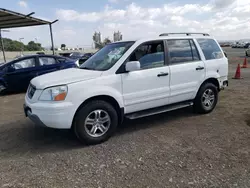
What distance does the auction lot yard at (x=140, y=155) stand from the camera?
2.74 metres

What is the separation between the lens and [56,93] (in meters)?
3.39

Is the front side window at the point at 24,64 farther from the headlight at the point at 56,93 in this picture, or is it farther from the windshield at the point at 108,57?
the headlight at the point at 56,93

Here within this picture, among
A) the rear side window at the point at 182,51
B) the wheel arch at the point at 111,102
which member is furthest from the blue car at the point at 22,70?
the wheel arch at the point at 111,102

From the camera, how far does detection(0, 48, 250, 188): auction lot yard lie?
2.74 m

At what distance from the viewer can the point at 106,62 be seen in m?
4.09

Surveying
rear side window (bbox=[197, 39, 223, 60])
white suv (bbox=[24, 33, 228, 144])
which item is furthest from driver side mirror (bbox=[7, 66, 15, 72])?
rear side window (bbox=[197, 39, 223, 60])

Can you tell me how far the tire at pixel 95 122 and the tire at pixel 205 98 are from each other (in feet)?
7.02

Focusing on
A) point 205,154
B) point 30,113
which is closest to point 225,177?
point 205,154

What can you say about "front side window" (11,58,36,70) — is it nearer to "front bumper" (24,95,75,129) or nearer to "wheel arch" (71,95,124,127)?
"front bumper" (24,95,75,129)

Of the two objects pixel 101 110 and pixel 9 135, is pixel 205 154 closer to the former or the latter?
pixel 101 110

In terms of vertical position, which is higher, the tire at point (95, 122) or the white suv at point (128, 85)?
the white suv at point (128, 85)

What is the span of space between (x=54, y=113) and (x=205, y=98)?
11.1 feet

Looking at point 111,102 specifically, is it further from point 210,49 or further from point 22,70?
point 22,70

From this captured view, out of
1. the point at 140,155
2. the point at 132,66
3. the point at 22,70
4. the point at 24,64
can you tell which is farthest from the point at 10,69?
the point at 140,155
